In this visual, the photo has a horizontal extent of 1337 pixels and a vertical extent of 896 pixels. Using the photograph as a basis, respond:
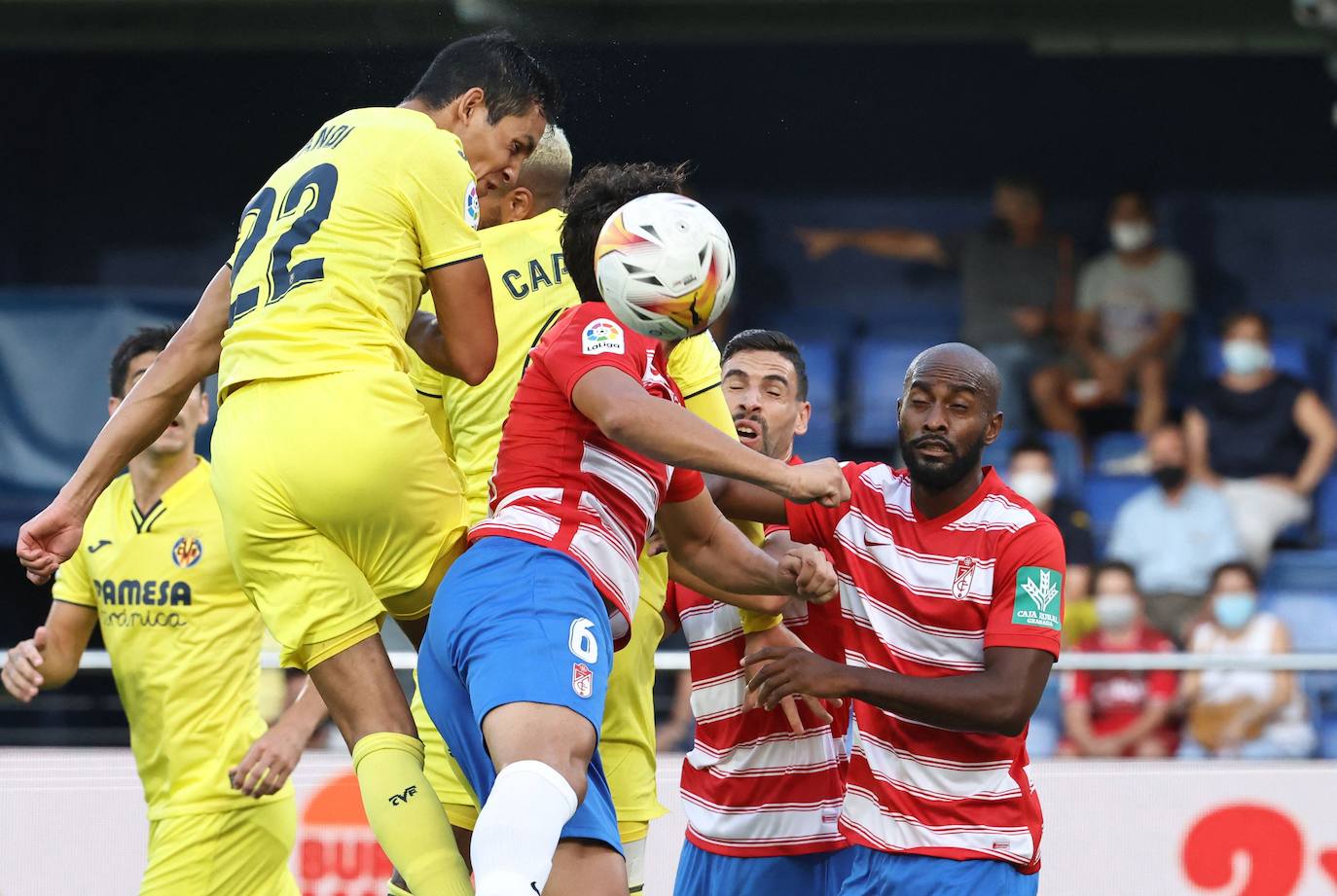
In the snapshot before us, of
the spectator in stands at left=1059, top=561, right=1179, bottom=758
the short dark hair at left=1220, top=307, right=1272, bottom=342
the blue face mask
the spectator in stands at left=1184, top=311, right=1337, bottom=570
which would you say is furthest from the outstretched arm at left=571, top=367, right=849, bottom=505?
the short dark hair at left=1220, top=307, right=1272, bottom=342

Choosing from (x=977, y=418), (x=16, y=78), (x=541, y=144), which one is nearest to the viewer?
(x=977, y=418)

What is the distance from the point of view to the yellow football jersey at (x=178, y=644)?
5840 mm

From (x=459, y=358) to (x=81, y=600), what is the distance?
249 cm

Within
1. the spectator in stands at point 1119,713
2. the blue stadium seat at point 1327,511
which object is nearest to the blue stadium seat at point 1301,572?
the blue stadium seat at point 1327,511

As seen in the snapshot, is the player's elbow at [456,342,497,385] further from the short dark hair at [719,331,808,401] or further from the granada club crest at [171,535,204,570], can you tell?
the granada club crest at [171,535,204,570]

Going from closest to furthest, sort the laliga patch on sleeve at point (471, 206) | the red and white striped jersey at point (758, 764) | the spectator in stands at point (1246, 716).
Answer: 1. the laliga patch on sleeve at point (471, 206)
2. the red and white striped jersey at point (758, 764)
3. the spectator in stands at point (1246, 716)

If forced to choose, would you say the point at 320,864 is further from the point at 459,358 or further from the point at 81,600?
the point at 459,358

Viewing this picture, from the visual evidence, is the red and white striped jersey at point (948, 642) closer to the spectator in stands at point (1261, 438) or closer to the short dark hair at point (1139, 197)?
the spectator in stands at point (1261, 438)

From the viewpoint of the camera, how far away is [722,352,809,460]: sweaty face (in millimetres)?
5117

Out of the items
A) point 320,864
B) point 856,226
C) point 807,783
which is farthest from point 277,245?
point 856,226

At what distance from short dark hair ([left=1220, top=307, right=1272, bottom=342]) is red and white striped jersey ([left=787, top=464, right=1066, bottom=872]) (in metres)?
6.80

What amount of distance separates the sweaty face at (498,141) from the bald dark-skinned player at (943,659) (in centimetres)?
113

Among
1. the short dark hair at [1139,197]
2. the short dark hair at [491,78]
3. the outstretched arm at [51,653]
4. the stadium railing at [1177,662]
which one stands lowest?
the stadium railing at [1177,662]

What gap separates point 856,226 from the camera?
12.7 metres
